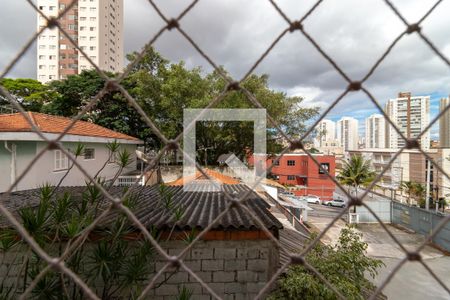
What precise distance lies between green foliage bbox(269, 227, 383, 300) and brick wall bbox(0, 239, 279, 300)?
249 mm

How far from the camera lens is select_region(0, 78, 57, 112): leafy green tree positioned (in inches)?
655

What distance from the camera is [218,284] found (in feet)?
7.86

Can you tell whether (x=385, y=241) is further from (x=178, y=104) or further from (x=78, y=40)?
(x=78, y=40)

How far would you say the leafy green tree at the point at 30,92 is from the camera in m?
16.6

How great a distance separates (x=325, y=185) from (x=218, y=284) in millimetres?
22774

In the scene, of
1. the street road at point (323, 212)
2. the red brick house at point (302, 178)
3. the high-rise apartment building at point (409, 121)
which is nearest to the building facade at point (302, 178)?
the red brick house at point (302, 178)

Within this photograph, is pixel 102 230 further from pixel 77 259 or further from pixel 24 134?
pixel 24 134

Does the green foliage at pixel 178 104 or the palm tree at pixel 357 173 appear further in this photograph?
the palm tree at pixel 357 173

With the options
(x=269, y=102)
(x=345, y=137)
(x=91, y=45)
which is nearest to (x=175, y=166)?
(x=269, y=102)

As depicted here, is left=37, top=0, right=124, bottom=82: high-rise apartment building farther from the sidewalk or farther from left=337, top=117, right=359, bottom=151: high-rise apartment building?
the sidewalk

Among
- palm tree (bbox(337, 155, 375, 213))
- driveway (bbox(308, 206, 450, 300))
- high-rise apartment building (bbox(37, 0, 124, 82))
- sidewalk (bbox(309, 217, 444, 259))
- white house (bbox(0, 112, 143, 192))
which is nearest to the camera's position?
white house (bbox(0, 112, 143, 192))

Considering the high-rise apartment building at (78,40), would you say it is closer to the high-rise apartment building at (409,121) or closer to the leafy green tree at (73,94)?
the leafy green tree at (73,94)

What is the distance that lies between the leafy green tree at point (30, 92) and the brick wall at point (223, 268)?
18.0 m

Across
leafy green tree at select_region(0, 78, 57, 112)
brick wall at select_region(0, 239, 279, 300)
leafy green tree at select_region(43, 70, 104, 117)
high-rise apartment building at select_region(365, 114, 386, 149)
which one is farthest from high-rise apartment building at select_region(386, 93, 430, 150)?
leafy green tree at select_region(0, 78, 57, 112)
